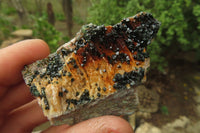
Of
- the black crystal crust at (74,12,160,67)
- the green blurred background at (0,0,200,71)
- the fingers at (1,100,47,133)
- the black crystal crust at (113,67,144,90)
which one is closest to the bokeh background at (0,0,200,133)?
the green blurred background at (0,0,200,71)

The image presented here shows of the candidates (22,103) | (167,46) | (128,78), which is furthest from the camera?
(167,46)

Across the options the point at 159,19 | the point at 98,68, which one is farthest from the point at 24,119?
the point at 159,19

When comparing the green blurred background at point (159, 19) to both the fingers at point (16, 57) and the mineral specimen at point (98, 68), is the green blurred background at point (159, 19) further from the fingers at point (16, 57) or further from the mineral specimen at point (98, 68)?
the fingers at point (16, 57)

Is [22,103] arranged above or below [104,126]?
above

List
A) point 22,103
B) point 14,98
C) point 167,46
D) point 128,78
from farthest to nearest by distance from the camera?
point 167,46, point 22,103, point 14,98, point 128,78

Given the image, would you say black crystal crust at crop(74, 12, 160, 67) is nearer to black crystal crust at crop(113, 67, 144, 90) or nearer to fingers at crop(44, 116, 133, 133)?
black crystal crust at crop(113, 67, 144, 90)

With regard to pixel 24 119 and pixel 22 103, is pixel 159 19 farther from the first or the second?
pixel 24 119
